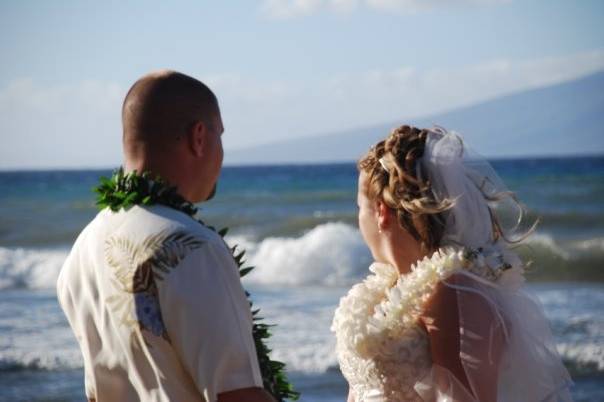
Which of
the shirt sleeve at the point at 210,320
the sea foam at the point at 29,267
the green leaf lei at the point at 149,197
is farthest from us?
the sea foam at the point at 29,267

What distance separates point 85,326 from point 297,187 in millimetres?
29055

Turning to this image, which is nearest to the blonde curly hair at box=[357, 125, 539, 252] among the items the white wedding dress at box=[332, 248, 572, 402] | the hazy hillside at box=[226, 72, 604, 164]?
the white wedding dress at box=[332, 248, 572, 402]

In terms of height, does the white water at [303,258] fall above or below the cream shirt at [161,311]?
below

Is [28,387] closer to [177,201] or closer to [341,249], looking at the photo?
[177,201]

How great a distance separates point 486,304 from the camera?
10.5 ft

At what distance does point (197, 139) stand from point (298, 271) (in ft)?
41.6

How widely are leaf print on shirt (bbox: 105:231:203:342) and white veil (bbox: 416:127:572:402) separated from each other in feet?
3.59

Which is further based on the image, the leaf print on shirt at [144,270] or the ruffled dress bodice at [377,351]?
the ruffled dress bodice at [377,351]

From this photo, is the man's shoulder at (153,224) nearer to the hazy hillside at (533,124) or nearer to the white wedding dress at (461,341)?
the white wedding dress at (461,341)

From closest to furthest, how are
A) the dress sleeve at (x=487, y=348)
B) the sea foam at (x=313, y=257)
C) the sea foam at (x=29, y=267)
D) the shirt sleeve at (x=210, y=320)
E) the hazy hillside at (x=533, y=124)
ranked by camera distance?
the shirt sleeve at (x=210, y=320) < the dress sleeve at (x=487, y=348) < the sea foam at (x=313, y=257) < the sea foam at (x=29, y=267) < the hazy hillside at (x=533, y=124)

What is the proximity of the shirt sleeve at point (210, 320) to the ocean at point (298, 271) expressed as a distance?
11.7ft

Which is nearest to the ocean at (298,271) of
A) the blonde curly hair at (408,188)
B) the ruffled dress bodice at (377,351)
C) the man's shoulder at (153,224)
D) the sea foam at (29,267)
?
the sea foam at (29,267)

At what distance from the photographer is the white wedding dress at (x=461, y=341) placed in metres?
3.20

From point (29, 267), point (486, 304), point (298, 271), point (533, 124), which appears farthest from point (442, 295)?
point (533, 124)
